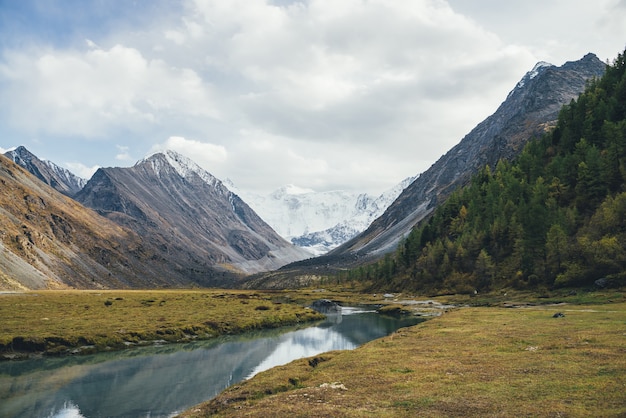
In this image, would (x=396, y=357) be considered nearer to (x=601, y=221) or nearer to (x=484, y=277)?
(x=601, y=221)

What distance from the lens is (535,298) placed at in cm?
8762

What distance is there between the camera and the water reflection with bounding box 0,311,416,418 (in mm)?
38344

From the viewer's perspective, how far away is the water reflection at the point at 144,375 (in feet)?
126

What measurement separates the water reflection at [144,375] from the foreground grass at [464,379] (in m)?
10.3

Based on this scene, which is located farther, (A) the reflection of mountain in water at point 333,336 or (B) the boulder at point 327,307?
(B) the boulder at point 327,307

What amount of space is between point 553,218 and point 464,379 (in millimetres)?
96353

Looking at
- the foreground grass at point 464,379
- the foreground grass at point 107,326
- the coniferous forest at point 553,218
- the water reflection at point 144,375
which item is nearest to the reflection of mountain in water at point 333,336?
the water reflection at point 144,375

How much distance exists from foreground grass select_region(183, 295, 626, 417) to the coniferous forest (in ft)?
162

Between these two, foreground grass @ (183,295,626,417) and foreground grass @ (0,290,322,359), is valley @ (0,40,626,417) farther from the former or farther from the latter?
foreground grass @ (0,290,322,359)

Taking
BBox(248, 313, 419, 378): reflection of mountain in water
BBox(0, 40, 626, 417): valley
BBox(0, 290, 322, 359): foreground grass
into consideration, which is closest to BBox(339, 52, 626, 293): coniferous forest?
BBox(0, 40, 626, 417): valley

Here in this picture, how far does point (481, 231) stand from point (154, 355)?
375 feet

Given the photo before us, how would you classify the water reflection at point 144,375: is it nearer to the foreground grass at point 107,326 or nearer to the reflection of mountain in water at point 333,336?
the reflection of mountain in water at point 333,336

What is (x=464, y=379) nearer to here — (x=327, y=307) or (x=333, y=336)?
(x=333, y=336)

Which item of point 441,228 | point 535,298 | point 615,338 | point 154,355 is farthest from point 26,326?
point 441,228
